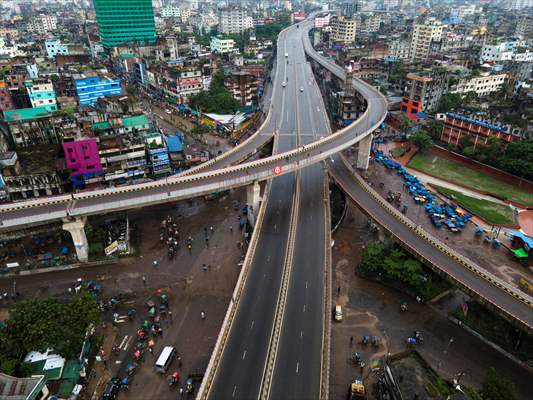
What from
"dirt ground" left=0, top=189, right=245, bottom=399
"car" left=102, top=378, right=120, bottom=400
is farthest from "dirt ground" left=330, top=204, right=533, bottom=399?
"car" left=102, top=378, right=120, bottom=400

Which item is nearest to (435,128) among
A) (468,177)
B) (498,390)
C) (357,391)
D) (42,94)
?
(468,177)

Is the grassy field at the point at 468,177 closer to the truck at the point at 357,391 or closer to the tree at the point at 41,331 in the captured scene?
the truck at the point at 357,391

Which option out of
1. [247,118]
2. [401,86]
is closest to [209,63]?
[247,118]

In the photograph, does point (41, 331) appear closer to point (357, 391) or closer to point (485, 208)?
point (357, 391)

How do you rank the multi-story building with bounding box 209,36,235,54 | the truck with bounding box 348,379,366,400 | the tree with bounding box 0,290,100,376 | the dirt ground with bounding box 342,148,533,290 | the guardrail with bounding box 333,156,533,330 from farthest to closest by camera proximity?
the multi-story building with bounding box 209,36,235,54 → the dirt ground with bounding box 342,148,533,290 → the guardrail with bounding box 333,156,533,330 → the tree with bounding box 0,290,100,376 → the truck with bounding box 348,379,366,400

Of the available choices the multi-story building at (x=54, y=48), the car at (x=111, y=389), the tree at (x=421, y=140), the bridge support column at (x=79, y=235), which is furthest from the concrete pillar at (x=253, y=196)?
the multi-story building at (x=54, y=48)

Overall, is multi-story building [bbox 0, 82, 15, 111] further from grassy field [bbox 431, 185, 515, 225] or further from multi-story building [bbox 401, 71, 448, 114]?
multi-story building [bbox 401, 71, 448, 114]
